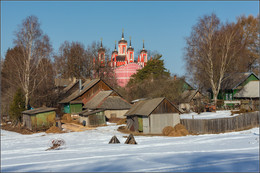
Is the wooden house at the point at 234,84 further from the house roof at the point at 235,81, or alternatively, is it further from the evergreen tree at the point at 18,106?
the evergreen tree at the point at 18,106

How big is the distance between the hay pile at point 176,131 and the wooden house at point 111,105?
12.7 metres

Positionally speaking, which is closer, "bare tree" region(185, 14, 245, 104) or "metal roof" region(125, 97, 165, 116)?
"metal roof" region(125, 97, 165, 116)

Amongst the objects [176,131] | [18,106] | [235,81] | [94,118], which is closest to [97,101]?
[94,118]

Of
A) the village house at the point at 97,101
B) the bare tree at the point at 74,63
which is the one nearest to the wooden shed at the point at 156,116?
the village house at the point at 97,101

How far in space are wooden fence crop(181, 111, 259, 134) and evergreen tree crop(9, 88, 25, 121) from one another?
2052 cm

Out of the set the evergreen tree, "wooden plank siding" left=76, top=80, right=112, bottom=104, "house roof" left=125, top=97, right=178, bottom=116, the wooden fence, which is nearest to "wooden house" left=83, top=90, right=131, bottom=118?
"wooden plank siding" left=76, top=80, right=112, bottom=104

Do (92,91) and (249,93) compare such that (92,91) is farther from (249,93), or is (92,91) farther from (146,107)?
(249,93)

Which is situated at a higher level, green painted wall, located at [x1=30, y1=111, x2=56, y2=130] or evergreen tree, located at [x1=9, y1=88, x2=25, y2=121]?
evergreen tree, located at [x1=9, y1=88, x2=25, y2=121]

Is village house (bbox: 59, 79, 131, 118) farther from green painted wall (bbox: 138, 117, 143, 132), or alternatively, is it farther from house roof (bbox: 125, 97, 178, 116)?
green painted wall (bbox: 138, 117, 143, 132)

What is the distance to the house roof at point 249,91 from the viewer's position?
47.3m

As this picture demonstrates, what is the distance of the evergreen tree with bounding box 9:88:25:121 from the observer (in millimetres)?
36562

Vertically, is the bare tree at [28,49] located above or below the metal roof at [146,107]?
above

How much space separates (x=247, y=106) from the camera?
4091cm

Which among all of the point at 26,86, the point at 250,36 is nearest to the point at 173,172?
the point at 26,86
